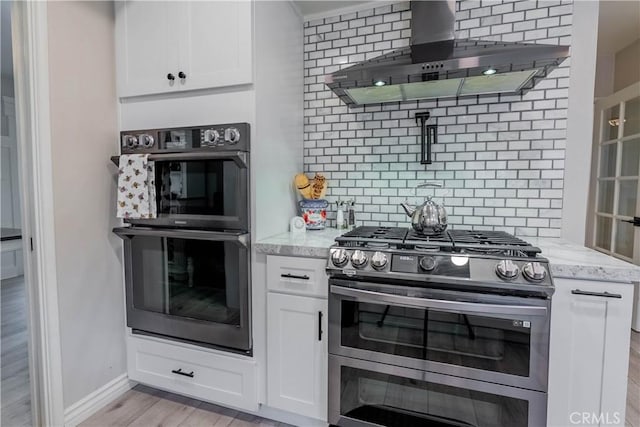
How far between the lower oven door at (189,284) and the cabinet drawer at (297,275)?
0.14m

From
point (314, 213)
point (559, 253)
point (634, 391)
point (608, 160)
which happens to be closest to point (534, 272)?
point (559, 253)

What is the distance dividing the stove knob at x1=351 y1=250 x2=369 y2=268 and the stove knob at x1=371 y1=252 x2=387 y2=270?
35 millimetres

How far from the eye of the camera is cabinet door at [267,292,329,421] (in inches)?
62.0

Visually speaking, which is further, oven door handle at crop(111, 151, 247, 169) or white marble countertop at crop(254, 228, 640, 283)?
oven door handle at crop(111, 151, 247, 169)

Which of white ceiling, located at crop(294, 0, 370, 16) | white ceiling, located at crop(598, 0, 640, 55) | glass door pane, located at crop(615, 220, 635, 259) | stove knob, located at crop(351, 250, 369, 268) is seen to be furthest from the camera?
glass door pane, located at crop(615, 220, 635, 259)

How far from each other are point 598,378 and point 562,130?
1.22 m

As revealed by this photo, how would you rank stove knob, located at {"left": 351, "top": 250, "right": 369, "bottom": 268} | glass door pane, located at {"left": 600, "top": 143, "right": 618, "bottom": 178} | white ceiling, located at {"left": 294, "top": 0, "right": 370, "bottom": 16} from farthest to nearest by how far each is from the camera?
1. glass door pane, located at {"left": 600, "top": 143, "right": 618, "bottom": 178}
2. white ceiling, located at {"left": 294, "top": 0, "right": 370, "bottom": 16}
3. stove knob, located at {"left": 351, "top": 250, "right": 369, "bottom": 268}

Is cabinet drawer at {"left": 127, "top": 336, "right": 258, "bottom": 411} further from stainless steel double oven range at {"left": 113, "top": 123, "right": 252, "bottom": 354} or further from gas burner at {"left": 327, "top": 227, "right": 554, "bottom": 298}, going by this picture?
gas burner at {"left": 327, "top": 227, "right": 554, "bottom": 298}

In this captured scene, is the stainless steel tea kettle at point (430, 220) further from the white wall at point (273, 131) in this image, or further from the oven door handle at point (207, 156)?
the oven door handle at point (207, 156)

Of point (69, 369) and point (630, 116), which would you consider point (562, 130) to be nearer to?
point (630, 116)

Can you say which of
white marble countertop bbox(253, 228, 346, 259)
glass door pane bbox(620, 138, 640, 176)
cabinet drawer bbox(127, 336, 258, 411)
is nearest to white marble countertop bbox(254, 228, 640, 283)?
white marble countertop bbox(253, 228, 346, 259)

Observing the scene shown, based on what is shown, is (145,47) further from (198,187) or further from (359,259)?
(359,259)

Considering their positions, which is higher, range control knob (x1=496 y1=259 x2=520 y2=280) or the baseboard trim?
range control knob (x1=496 y1=259 x2=520 y2=280)

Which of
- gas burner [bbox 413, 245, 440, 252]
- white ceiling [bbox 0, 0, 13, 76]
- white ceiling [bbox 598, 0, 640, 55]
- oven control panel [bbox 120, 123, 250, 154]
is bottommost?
gas burner [bbox 413, 245, 440, 252]
